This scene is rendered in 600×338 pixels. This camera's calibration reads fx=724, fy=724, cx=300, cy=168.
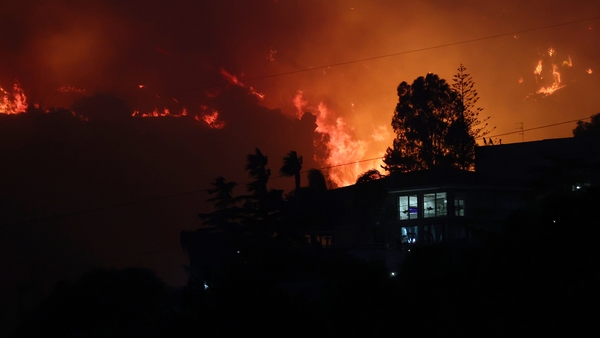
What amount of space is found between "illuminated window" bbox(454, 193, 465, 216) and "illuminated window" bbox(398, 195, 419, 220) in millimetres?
2533

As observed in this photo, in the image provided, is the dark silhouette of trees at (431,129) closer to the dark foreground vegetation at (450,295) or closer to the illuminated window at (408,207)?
the illuminated window at (408,207)

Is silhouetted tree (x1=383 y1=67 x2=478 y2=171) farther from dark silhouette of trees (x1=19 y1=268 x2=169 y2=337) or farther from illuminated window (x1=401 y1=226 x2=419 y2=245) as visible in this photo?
dark silhouette of trees (x1=19 y1=268 x2=169 y2=337)

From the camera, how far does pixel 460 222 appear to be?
148 feet

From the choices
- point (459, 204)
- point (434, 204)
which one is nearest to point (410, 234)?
point (434, 204)

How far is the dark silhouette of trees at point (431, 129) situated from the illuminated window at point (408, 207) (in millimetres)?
8662

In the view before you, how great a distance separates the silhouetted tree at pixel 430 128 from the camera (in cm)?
5591

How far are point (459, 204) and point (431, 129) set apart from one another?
1073cm

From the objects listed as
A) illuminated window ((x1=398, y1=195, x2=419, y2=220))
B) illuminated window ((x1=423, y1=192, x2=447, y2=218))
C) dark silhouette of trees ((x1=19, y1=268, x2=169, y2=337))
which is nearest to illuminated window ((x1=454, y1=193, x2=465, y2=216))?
illuminated window ((x1=423, y1=192, x2=447, y2=218))

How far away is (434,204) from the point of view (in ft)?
153

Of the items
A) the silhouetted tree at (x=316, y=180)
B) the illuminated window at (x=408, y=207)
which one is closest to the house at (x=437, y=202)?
the illuminated window at (x=408, y=207)

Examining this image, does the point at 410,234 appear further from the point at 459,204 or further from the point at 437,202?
the point at 459,204

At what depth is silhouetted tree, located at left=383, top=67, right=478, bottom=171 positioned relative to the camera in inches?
2201

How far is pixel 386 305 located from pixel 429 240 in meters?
18.1

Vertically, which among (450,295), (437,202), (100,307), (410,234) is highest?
(437,202)
